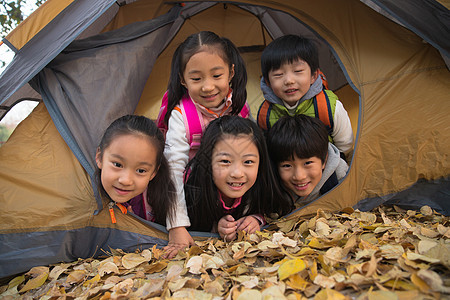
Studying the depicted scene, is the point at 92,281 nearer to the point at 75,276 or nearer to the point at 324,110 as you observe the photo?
the point at 75,276

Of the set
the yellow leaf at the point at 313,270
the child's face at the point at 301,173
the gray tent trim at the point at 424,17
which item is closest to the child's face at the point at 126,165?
the child's face at the point at 301,173

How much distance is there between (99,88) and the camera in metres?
1.99

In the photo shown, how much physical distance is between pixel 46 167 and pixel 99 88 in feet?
1.76

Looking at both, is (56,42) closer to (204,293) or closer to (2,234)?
(2,234)

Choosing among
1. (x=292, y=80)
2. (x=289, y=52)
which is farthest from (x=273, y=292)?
(x=289, y=52)

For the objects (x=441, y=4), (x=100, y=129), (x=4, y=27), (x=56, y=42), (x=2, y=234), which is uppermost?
(x=4, y=27)

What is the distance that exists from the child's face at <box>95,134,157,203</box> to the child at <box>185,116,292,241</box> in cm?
27

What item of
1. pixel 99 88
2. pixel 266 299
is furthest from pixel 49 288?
pixel 99 88

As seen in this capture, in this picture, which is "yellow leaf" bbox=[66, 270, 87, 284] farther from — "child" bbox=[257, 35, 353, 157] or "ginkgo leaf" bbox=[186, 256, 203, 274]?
"child" bbox=[257, 35, 353, 157]

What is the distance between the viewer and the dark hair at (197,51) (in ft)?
6.13

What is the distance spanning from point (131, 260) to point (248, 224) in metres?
0.56

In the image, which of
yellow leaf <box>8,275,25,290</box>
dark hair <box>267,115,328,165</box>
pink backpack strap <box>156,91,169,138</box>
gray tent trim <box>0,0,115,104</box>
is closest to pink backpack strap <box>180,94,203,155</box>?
pink backpack strap <box>156,91,169,138</box>

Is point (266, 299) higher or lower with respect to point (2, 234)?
lower

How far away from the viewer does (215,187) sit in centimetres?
179
